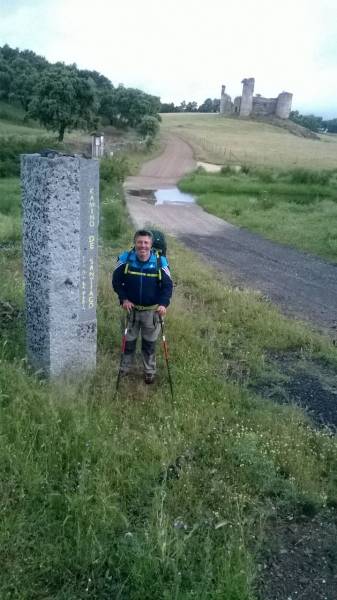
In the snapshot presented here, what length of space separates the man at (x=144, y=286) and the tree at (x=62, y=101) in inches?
1840

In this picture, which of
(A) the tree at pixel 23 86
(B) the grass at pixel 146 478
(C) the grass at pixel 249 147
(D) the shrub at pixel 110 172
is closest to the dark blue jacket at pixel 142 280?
(B) the grass at pixel 146 478

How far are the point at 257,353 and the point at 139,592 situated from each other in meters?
4.37

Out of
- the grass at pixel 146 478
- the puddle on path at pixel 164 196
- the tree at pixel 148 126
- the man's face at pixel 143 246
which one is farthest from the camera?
the tree at pixel 148 126

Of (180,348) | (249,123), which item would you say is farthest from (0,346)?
(249,123)

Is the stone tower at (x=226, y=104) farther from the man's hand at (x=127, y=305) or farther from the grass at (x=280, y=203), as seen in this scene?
the man's hand at (x=127, y=305)

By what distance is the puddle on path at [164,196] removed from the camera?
26.5 meters

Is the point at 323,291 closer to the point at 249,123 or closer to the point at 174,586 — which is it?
the point at 174,586

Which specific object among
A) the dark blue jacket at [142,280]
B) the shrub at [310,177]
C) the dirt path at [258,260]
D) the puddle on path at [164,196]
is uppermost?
the dark blue jacket at [142,280]

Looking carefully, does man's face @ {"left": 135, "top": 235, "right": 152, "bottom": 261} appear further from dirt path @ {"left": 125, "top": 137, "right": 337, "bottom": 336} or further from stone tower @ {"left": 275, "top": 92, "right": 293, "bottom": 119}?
stone tower @ {"left": 275, "top": 92, "right": 293, "bottom": 119}

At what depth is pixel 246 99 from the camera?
10950cm

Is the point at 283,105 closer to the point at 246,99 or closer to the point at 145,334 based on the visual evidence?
the point at 246,99

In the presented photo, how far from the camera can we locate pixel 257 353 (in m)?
6.77

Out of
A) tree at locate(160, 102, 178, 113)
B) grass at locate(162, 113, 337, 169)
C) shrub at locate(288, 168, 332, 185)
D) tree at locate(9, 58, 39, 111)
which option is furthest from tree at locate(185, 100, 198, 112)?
shrub at locate(288, 168, 332, 185)

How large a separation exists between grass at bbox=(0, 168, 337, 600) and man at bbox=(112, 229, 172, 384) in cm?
60
